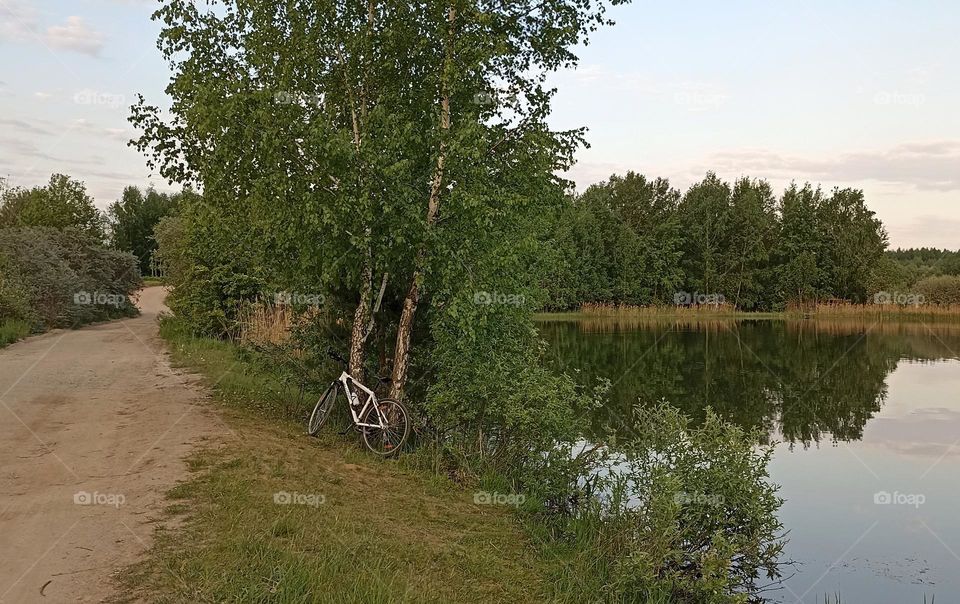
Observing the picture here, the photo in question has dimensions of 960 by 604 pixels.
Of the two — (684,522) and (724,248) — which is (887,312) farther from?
(684,522)

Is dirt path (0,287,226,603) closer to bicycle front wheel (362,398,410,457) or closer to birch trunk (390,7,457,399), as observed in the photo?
bicycle front wheel (362,398,410,457)

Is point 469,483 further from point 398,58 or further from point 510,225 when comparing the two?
point 398,58

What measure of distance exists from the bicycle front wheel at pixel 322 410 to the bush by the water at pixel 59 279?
17.2 meters

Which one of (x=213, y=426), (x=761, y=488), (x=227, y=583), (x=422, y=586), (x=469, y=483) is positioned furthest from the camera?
(x=213, y=426)

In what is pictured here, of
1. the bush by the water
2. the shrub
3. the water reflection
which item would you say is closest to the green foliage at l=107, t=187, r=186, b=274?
the bush by the water

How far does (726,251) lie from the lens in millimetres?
66625

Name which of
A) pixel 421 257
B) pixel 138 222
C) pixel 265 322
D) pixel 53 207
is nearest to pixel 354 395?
pixel 421 257

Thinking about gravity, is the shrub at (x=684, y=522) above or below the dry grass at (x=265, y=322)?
below

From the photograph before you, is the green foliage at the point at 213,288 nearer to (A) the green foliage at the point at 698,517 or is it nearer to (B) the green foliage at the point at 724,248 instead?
(A) the green foliage at the point at 698,517

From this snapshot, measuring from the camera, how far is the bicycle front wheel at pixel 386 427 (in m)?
10.1

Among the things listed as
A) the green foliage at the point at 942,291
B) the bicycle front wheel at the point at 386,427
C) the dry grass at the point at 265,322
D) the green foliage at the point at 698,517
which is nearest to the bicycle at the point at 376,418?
the bicycle front wheel at the point at 386,427

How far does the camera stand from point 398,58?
10695 mm

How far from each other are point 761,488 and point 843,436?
9153 mm

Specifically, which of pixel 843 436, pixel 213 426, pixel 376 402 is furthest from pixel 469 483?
pixel 843 436
